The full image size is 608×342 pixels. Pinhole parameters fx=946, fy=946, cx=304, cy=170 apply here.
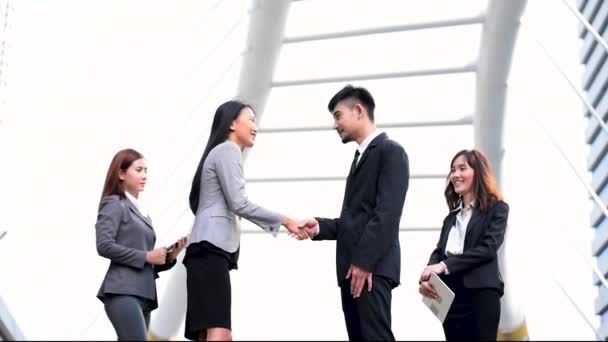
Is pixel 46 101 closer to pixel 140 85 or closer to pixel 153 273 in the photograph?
pixel 140 85

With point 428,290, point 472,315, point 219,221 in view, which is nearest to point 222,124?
point 219,221

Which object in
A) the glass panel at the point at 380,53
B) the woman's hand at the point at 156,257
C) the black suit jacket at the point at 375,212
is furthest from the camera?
the glass panel at the point at 380,53

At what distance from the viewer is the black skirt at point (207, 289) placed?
4.77 meters

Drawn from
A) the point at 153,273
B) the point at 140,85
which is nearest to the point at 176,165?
the point at 140,85

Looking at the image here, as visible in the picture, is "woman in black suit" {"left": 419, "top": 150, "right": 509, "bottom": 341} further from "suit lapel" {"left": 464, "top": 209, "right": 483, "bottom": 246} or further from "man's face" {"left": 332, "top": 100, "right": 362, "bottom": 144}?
"man's face" {"left": 332, "top": 100, "right": 362, "bottom": 144}

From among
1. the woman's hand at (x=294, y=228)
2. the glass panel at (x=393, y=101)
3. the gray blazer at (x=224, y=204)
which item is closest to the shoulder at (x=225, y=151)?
the gray blazer at (x=224, y=204)

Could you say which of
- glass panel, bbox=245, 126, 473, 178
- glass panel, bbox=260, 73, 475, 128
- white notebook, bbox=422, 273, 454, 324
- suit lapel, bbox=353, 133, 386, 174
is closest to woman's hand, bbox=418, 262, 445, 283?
white notebook, bbox=422, 273, 454, 324

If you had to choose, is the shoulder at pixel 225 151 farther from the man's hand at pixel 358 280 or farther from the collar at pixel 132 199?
the man's hand at pixel 358 280

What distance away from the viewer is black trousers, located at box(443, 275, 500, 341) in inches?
204

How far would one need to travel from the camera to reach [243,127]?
5262mm

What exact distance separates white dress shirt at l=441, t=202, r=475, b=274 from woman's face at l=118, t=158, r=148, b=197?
72.3 inches

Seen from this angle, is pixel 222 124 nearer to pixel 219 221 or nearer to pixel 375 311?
pixel 219 221

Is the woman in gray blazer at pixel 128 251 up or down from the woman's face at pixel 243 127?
down

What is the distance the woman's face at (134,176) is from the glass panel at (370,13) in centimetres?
673
